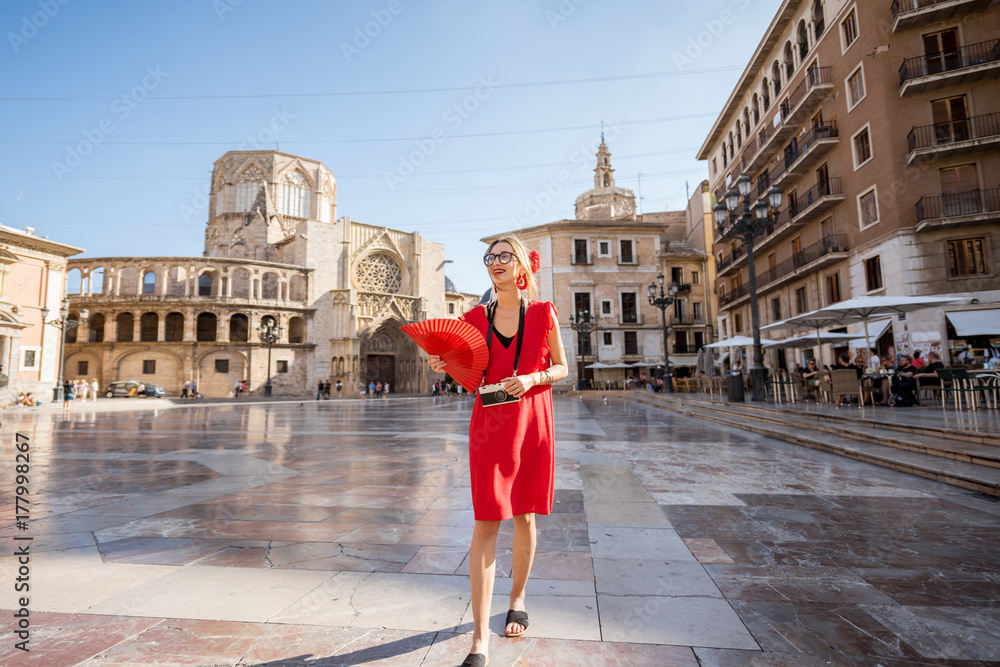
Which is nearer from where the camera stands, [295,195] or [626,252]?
[626,252]

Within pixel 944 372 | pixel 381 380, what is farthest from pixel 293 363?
pixel 944 372

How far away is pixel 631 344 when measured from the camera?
117 ft

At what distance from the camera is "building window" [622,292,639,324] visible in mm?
35906

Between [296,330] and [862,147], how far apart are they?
3649cm

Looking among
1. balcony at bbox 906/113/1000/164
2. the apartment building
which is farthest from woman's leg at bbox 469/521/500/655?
balcony at bbox 906/113/1000/164

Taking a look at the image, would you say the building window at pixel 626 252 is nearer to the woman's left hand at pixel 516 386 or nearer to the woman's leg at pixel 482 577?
the woman's left hand at pixel 516 386

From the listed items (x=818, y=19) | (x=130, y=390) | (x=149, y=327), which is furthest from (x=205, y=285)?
(x=818, y=19)

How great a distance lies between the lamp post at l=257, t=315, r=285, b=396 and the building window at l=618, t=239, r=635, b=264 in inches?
952

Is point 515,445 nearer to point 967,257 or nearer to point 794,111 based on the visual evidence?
point 967,257

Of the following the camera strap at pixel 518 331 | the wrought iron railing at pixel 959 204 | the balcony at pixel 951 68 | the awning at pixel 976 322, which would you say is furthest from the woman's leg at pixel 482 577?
the balcony at pixel 951 68

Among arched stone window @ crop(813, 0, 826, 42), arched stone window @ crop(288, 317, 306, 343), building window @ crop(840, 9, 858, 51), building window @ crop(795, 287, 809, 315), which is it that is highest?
arched stone window @ crop(813, 0, 826, 42)

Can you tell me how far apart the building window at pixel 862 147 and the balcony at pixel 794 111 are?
278 centimetres

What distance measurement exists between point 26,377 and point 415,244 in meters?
27.3

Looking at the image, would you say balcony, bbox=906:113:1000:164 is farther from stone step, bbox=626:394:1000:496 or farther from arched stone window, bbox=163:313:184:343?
arched stone window, bbox=163:313:184:343
